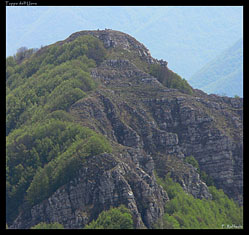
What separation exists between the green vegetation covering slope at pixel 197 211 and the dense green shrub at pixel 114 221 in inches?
258

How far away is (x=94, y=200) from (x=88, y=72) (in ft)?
167

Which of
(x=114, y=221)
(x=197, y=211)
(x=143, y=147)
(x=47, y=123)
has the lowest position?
(x=114, y=221)

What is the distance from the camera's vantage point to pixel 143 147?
142125 mm

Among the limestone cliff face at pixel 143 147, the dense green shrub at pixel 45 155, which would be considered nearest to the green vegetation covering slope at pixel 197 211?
the limestone cliff face at pixel 143 147

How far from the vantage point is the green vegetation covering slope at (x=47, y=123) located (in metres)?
123

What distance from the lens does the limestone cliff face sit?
116 meters

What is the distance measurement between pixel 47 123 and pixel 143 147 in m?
22.5

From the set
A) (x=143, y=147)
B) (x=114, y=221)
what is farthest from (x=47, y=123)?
(x=114, y=221)

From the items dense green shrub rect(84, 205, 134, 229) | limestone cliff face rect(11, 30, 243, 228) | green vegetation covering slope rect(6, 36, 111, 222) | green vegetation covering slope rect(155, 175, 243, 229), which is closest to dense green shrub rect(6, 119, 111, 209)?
green vegetation covering slope rect(6, 36, 111, 222)

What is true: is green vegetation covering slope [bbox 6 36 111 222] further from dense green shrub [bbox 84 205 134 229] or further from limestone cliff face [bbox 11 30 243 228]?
dense green shrub [bbox 84 205 134 229]

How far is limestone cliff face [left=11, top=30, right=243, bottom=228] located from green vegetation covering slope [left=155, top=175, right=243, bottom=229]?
7.51ft

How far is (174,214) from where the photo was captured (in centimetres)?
12162

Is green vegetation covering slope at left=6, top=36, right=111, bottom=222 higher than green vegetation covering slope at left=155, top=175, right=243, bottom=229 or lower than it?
higher

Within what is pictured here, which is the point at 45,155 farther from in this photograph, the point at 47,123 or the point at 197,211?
the point at 197,211
